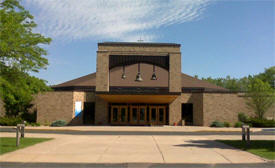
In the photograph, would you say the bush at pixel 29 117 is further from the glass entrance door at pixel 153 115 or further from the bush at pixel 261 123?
the bush at pixel 261 123

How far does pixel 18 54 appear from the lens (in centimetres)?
1409

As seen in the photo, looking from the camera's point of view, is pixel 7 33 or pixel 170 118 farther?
pixel 170 118

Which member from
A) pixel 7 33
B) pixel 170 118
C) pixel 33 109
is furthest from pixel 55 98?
pixel 7 33

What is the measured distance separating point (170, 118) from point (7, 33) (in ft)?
85.5

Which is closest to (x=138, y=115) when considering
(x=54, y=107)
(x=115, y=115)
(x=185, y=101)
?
(x=115, y=115)

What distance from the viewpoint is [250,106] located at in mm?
35250

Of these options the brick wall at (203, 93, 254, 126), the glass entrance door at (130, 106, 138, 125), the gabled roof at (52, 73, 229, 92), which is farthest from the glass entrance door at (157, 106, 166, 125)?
the brick wall at (203, 93, 254, 126)

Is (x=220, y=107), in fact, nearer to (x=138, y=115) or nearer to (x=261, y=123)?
(x=261, y=123)

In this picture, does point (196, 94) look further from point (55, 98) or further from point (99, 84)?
point (55, 98)

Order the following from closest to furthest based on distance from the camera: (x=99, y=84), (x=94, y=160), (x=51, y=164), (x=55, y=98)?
(x=51, y=164) → (x=94, y=160) → (x=99, y=84) → (x=55, y=98)

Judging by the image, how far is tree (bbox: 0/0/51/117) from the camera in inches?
517

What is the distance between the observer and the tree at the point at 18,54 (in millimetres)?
13141

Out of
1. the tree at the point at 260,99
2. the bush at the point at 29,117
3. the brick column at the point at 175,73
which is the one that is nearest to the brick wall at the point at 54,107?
the bush at the point at 29,117

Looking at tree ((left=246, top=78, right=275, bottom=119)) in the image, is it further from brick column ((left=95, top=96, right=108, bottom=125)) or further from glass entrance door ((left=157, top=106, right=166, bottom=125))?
brick column ((left=95, top=96, right=108, bottom=125))
